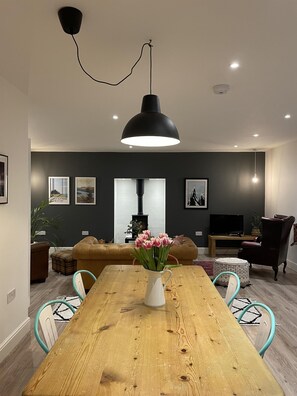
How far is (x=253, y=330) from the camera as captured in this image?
3.43 m

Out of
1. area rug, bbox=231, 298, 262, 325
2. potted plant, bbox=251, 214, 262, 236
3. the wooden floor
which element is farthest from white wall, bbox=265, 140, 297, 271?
area rug, bbox=231, 298, 262, 325

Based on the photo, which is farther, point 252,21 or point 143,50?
point 143,50

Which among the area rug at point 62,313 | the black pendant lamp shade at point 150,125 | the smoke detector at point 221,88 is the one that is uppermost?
the smoke detector at point 221,88

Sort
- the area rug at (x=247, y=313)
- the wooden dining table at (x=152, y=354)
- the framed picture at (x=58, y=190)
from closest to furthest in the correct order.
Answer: the wooden dining table at (x=152, y=354) → the area rug at (x=247, y=313) → the framed picture at (x=58, y=190)

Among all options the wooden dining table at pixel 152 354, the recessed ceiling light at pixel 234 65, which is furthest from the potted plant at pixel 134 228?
the wooden dining table at pixel 152 354

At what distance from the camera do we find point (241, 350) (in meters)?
1.37

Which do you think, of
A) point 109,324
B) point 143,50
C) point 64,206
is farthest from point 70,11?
point 64,206

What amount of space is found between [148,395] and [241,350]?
21.2 inches

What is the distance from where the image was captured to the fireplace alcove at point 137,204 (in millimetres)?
8262

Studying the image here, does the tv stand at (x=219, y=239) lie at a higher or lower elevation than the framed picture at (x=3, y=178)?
lower

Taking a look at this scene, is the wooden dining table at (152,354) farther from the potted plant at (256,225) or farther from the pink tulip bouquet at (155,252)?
the potted plant at (256,225)

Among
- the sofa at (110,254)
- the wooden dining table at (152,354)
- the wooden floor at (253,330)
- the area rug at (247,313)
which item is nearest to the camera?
the wooden dining table at (152,354)

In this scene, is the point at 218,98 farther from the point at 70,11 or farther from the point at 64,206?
the point at 64,206

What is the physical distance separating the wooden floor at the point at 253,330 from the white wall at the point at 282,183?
1.32 meters
